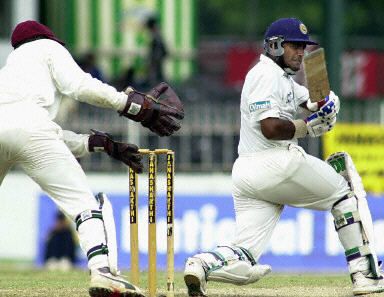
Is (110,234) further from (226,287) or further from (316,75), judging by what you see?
(226,287)

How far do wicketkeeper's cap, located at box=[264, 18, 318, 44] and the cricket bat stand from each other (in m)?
0.28

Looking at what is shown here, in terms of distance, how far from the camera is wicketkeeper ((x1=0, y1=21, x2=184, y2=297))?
30.1 ft

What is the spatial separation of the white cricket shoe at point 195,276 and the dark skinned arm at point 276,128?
107 cm

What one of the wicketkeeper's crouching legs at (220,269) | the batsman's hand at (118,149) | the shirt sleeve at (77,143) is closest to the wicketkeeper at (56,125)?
the batsman's hand at (118,149)

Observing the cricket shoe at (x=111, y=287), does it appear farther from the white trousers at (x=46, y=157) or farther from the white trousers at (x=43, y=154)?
the white trousers at (x=43, y=154)

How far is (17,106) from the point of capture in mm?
9281

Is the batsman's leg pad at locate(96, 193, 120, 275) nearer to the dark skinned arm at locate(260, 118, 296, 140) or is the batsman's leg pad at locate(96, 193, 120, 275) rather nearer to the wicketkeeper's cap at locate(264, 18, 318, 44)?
the dark skinned arm at locate(260, 118, 296, 140)

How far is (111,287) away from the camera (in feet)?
29.3

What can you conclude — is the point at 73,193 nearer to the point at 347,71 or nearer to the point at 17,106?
the point at 17,106

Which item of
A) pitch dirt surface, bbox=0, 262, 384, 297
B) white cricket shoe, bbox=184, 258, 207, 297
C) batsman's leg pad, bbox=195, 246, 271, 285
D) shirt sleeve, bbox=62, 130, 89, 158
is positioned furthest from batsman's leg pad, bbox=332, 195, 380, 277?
shirt sleeve, bbox=62, 130, 89, 158

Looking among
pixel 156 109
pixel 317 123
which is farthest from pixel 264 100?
pixel 156 109

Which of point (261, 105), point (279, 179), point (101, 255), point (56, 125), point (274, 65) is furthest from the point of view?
point (274, 65)

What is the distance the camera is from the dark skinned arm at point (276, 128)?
9805mm

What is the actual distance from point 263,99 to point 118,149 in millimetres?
1133
